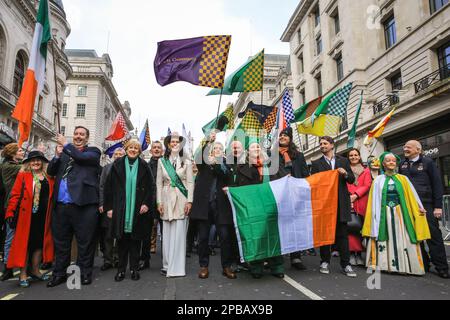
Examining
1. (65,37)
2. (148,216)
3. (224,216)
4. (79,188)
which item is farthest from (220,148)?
(65,37)

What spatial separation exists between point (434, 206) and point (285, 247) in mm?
2558

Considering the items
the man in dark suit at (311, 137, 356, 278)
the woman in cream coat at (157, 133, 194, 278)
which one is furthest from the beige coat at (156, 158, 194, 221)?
the man in dark suit at (311, 137, 356, 278)

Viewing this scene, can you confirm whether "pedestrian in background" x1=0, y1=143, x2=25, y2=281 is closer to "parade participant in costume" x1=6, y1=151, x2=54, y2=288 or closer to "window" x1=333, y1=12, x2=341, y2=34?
"parade participant in costume" x1=6, y1=151, x2=54, y2=288

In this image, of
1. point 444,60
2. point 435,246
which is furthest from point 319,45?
point 435,246

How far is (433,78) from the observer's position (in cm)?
1520

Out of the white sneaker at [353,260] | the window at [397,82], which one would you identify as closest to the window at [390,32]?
the window at [397,82]

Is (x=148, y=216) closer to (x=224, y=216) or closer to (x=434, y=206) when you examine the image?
(x=224, y=216)

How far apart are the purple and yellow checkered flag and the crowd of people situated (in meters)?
1.93

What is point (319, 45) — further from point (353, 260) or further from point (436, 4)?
point (353, 260)

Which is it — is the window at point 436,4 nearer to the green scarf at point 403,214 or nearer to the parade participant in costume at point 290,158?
the green scarf at point 403,214

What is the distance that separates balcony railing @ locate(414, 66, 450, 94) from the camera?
14.8 m

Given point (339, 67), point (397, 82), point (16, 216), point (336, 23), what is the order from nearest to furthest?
point (16, 216) < point (397, 82) < point (339, 67) < point (336, 23)

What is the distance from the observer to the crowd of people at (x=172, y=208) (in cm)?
412

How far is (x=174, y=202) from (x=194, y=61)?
129 inches
